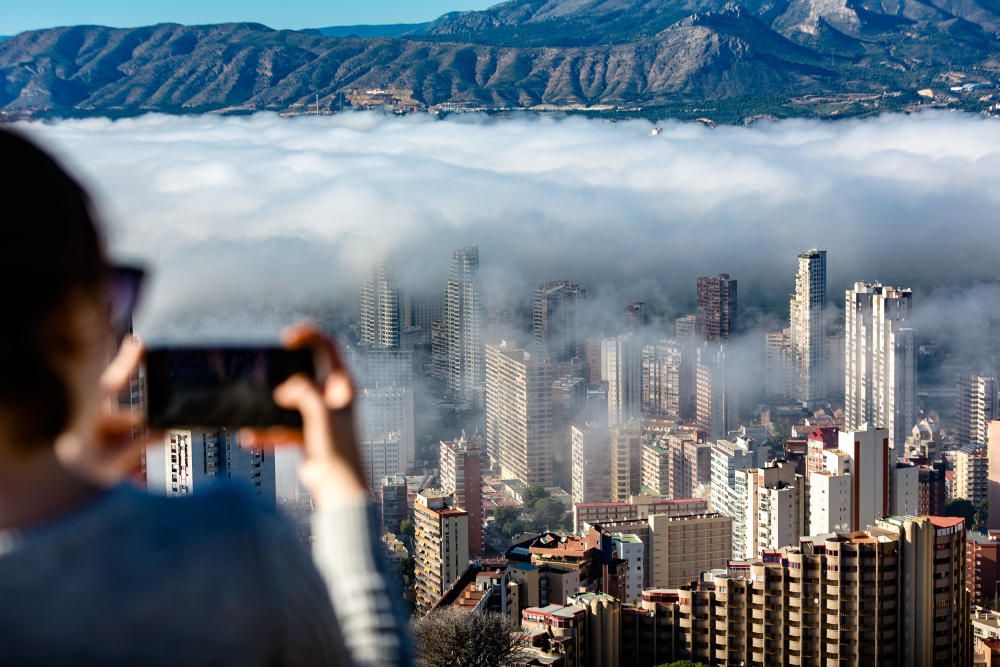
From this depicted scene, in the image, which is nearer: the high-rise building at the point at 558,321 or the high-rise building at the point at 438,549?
the high-rise building at the point at 438,549

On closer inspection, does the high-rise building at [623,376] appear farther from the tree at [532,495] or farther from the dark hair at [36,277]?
the dark hair at [36,277]

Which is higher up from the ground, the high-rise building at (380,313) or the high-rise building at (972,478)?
the high-rise building at (380,313)

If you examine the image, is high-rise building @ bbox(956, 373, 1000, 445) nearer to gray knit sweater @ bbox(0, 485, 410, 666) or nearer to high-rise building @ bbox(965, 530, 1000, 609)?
high-rise building @ bbox(965, 530, 1000, 609)

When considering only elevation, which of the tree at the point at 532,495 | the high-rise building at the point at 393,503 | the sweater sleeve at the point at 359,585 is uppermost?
the sweater sleeve at the point at 359,585

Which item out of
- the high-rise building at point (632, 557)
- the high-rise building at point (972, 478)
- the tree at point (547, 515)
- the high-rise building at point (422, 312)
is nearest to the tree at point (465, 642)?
the high-rise building at point (632, 557)

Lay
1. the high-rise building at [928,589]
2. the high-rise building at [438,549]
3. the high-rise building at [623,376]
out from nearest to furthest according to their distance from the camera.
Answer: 1. the high-rise building at [928,589]
2. the high-rise building at [438,549]
3. the high-rise building at [623,376]

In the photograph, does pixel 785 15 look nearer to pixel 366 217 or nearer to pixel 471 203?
pixel 471 203

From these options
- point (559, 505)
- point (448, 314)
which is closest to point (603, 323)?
point (448, 314)
